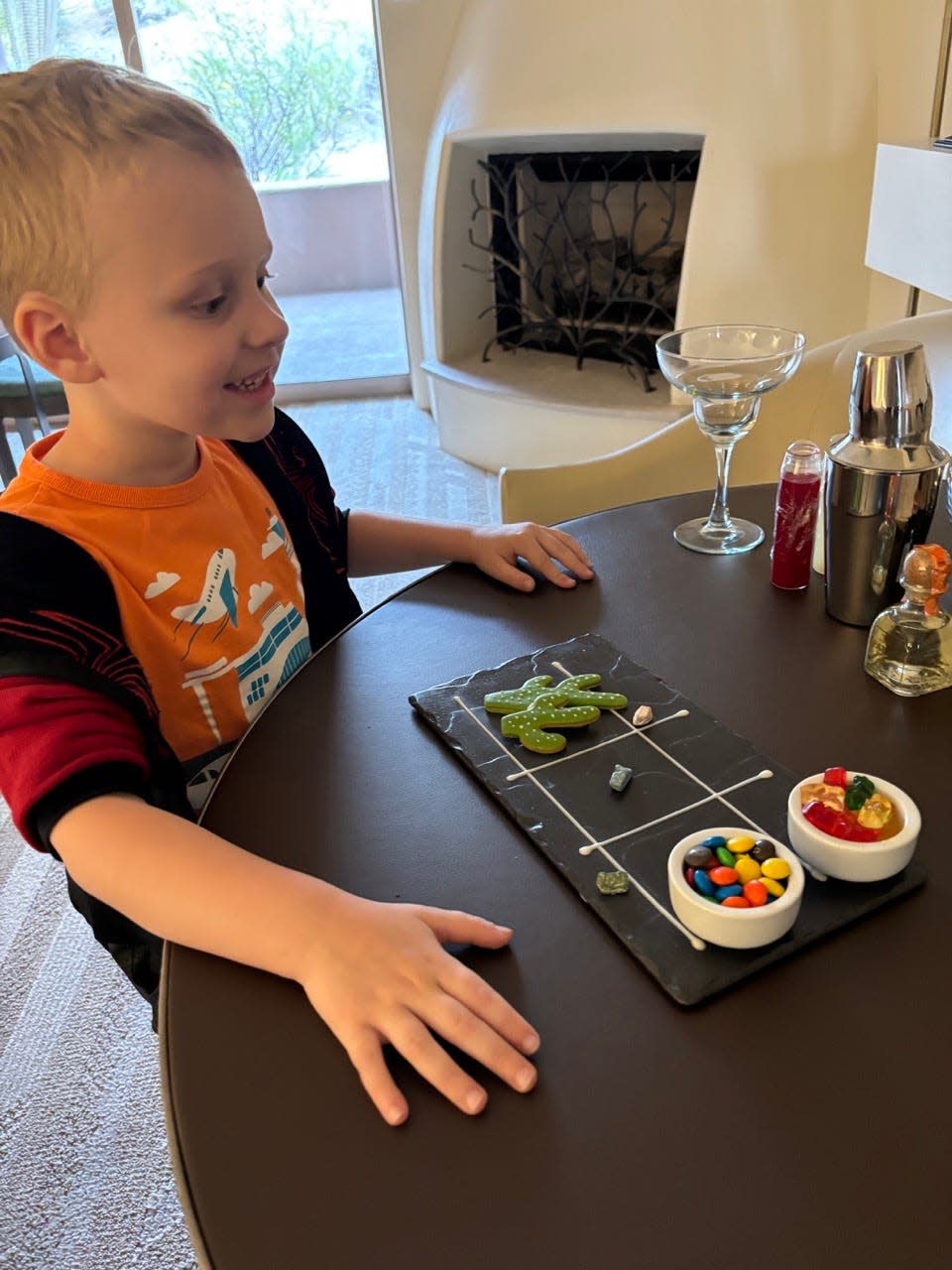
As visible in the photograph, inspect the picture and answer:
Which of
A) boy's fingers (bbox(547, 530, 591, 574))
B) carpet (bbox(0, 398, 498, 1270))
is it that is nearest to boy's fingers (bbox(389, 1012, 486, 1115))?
boy's fingers (bbox(547, 530, 591, 574))

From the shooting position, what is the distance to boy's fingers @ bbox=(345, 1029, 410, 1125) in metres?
0.44

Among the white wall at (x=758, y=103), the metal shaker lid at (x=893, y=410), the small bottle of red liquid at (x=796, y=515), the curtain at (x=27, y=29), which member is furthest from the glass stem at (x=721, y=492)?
the curtain at (x=27, y=29)

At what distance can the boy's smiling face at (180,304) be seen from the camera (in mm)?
667

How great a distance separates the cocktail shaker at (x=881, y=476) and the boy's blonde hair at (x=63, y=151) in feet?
1.74

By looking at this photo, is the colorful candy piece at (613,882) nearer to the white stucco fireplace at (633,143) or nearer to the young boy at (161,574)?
the young boy at (161,574)

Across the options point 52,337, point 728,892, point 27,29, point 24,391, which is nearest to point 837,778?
point 728,892

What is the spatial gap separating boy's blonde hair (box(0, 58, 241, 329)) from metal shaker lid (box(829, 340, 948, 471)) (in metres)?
0.52

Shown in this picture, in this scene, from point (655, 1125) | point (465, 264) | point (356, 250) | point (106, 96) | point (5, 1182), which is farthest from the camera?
point (356, 250)

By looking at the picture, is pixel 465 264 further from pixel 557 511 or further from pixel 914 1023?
pixel 914 1023

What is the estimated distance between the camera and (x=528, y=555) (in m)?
0.90

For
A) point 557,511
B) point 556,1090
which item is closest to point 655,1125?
point 556,1090

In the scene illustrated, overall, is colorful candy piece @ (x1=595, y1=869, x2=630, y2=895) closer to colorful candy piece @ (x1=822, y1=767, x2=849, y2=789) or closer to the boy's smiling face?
colorful candy piece @ (x1=822, y1=767, x2=849, y2=789)

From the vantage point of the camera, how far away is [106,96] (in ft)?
2.24

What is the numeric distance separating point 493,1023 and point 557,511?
909 millimetres
